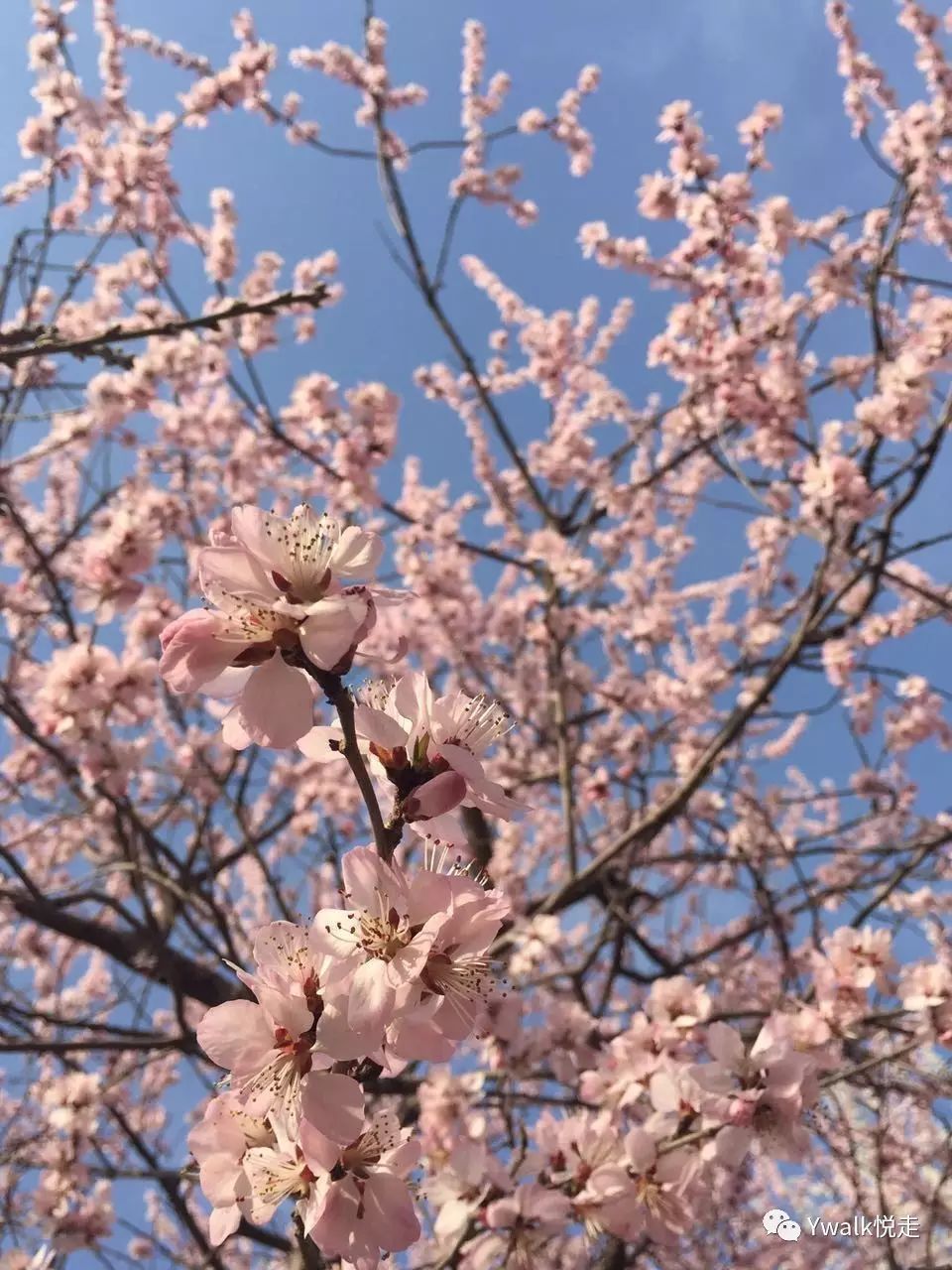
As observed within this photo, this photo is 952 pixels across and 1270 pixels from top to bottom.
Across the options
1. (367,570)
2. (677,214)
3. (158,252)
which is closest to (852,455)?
(677,214)

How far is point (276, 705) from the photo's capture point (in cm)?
96

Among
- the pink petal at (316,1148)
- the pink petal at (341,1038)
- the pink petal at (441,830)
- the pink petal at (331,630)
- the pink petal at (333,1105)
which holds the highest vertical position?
the pink petal at (331,630)

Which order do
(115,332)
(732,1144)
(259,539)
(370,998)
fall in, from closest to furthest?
(370,998), (259,539), (732,1144), (115,332)

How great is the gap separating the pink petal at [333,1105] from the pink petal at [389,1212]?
178 mm

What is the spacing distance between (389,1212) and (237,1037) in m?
0.29

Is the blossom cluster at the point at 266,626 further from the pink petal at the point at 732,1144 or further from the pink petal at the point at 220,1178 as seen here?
the pink petal at the point at 732,1144

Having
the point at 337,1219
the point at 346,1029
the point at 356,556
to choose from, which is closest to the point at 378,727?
the point at 356,556

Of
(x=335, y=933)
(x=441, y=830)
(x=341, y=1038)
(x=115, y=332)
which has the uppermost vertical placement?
(x=115, y=332)

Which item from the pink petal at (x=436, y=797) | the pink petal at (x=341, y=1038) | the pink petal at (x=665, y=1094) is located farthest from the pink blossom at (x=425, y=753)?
the pink petal at (x=665, y=1094)

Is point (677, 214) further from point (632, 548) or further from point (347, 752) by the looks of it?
point (347, 752)

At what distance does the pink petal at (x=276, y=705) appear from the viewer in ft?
3.12

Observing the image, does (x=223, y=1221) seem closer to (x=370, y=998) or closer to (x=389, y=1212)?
(x=389, y=1212)

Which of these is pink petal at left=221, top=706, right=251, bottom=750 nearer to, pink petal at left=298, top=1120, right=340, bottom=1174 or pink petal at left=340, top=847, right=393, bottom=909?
pink petal at left=340, top=847, right=393, bottom=909

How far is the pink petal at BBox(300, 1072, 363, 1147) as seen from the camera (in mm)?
885
